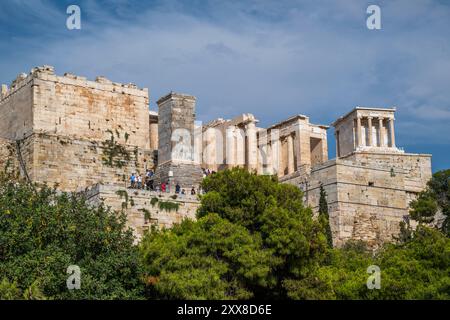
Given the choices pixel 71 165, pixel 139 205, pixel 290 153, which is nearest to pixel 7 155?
pixel 71 165

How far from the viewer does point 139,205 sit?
127 feet

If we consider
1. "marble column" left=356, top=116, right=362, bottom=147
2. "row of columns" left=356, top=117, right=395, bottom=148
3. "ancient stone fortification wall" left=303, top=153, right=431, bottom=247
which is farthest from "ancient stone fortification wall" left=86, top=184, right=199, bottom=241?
"row of columns" left=356, top=117, right=395, bottom=148

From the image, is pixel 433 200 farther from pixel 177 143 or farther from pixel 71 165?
pixel 71 165

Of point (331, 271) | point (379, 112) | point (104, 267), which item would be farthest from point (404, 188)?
point (104, 267)

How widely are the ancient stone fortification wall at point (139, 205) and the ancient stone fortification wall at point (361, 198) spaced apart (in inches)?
295

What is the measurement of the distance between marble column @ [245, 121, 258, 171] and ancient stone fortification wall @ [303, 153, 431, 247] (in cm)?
1192

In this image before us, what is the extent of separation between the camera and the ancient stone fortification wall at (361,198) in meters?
43.5

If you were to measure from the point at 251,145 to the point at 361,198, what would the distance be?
1392 cm

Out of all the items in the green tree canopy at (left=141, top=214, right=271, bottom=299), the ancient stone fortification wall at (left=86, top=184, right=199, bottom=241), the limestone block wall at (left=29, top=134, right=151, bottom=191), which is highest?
the limestone block wall at (left=29, top=134, right=151, bottom=191)

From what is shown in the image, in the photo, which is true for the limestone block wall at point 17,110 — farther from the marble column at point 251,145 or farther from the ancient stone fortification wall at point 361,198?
the marble column at point 251,145

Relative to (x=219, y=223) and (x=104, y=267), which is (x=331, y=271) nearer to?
(x=219, y=223)

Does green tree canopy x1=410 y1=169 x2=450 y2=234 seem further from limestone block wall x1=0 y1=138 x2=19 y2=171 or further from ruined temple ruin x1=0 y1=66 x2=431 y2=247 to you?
limestone block wall x1=0 y1=138 x2=19 y2=171

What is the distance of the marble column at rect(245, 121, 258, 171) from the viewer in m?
57.2

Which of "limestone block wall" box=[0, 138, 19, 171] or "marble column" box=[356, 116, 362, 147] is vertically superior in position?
"marble column" box=[356, 116, 362, 147]
